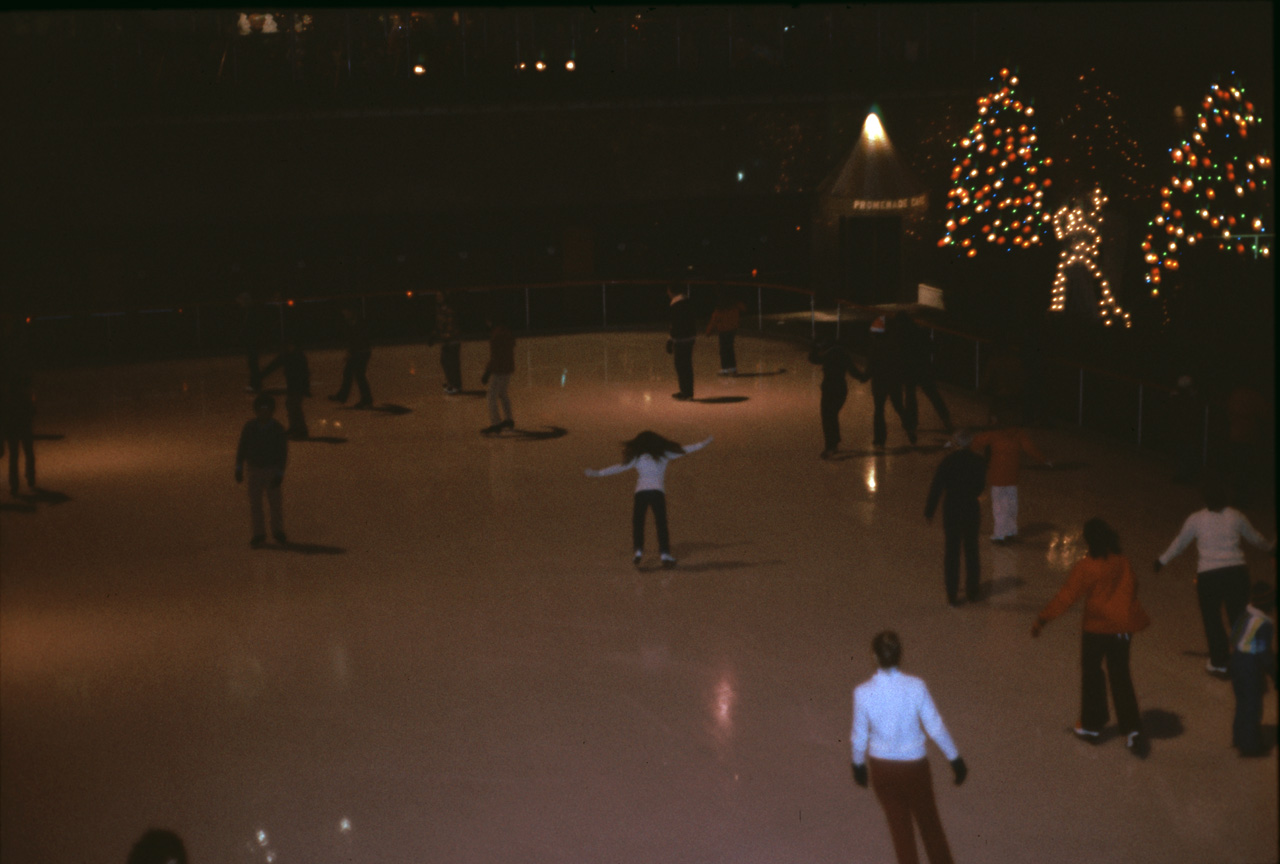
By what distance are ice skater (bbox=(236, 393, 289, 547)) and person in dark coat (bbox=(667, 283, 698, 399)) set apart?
305 inches

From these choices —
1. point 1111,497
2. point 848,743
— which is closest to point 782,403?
point 1111,497

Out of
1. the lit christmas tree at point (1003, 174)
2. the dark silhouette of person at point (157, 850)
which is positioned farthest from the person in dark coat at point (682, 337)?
the dark silhouette of person at point (157, 850)

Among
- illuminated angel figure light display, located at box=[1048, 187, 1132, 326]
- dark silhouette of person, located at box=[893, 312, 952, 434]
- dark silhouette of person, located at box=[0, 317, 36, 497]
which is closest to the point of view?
dark silhouette of person, located at box=[0, 317, 36, 497]

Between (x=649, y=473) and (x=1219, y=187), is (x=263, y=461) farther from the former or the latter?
(x=1219, y=187)

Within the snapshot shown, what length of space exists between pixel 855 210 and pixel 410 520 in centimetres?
1836

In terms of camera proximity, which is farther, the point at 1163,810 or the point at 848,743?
the point at 848,743

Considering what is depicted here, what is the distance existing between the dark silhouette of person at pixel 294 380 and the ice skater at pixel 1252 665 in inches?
454

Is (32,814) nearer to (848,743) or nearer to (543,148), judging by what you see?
(848,743)

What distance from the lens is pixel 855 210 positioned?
2859cm

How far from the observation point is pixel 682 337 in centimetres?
1842

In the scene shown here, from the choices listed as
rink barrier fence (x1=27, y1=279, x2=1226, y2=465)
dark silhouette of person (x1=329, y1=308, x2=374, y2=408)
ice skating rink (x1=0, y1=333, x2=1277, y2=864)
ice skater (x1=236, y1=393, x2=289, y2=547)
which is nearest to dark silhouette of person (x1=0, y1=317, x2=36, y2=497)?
ice skating rink (x1=0, y1=333, x2=1277, y2=864)

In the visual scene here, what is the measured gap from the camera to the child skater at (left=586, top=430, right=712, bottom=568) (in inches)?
408

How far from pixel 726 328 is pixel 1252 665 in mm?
14119

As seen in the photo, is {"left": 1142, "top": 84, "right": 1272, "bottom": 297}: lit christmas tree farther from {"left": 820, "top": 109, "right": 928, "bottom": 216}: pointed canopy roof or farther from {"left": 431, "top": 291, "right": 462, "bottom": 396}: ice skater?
{"left": 820, "top": 109, "right": 928, "bottom": 216}: pointed canopy roof
